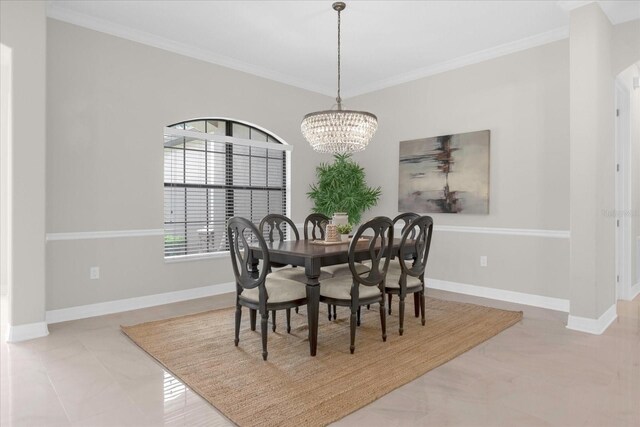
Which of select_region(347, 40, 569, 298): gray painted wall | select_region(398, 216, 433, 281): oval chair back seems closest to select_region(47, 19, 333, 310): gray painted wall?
select_region(398, 216, 433, 281): oval chair back

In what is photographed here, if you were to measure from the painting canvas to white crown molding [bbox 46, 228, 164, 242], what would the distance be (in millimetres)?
3218

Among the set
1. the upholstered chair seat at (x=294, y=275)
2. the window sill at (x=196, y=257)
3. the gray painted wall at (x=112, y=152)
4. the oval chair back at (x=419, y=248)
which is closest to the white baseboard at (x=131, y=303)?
the gray painted wall at (x=112, y=152)

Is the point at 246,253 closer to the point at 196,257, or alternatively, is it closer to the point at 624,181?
the point at 196,257

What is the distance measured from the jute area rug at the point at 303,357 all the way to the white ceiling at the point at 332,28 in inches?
115

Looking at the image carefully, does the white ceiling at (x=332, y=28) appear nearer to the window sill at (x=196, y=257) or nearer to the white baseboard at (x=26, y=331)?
the window sill at (x=196, y=257)

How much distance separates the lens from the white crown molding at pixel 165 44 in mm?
3730

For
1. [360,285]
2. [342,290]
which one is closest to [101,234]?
[342,290]

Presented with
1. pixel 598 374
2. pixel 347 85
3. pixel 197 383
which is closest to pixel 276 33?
pixel 347 85

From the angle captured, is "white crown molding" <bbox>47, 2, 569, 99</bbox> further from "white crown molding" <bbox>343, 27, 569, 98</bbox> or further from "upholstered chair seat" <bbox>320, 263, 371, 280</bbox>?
"upholstered chair seat" <bbox>320, 263, 371, 280</bbox>

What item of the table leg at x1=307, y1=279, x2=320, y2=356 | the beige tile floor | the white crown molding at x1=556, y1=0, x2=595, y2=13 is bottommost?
the beige tile floor

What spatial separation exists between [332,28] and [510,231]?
118 inches

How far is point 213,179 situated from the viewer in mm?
4918

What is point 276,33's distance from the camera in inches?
165

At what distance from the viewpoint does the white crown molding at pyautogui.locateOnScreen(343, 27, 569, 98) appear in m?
4.19
